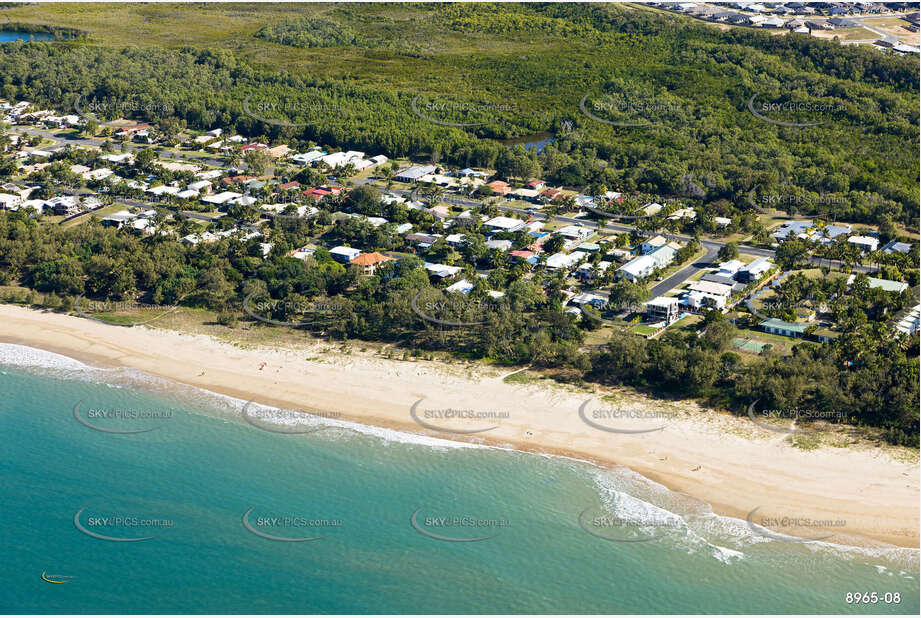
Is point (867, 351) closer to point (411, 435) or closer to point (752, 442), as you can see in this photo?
point (752, 442)

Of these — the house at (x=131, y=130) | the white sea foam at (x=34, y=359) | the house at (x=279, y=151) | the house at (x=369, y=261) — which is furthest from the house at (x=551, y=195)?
the house at (x=131, y=130)

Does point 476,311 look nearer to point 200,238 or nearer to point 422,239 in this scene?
point 422,239

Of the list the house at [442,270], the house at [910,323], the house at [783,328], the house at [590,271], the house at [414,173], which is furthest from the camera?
the house at [414,173]

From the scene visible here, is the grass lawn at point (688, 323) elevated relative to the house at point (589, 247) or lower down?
lower down

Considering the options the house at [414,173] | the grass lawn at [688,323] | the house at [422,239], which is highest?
the house at [414,173]

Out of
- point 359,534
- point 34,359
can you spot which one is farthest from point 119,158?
point 359,534

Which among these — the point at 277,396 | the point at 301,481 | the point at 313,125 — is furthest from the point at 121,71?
→ the point at 301,481

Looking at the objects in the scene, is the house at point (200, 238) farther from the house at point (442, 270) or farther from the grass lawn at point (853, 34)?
the grass lawn at point (853, 34)
